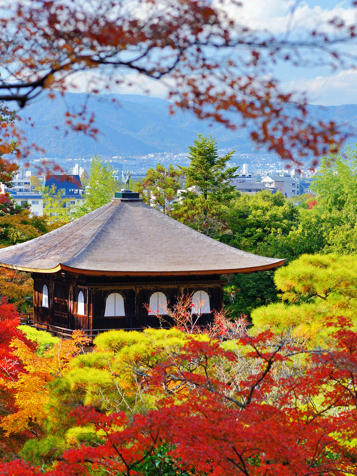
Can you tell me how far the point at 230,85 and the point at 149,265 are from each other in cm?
1352

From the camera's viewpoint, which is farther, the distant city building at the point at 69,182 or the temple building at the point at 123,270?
the temple building at the point at 123,270

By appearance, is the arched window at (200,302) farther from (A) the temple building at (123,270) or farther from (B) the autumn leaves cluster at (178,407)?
(B) the autumn leaves cluster at (178,407)

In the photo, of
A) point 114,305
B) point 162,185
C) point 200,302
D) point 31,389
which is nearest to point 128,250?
point 114,305

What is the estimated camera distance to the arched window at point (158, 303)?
1777cm

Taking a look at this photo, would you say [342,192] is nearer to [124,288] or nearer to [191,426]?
[124,288]

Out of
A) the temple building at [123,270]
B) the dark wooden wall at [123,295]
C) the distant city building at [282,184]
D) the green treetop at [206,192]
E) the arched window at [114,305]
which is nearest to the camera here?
the temple building at [123,270]

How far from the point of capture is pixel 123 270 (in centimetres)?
1630

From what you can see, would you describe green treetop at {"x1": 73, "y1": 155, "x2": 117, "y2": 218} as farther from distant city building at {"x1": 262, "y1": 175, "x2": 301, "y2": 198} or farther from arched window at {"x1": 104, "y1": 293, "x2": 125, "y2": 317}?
distant city building at {"x1": 262, "y1": 175, "x2": 301, "y2": 198}

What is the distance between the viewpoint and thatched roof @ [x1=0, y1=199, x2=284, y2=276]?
16.8 meters

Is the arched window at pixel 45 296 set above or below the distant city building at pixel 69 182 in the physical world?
below

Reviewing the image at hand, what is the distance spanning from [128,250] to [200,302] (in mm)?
2982

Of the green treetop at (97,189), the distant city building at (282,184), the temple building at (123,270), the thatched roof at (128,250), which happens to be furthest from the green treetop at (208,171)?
the distant city building at (282,184)

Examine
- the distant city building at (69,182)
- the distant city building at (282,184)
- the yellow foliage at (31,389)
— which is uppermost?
the distant city building at (282,184)

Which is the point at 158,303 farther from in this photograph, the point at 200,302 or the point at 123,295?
the point at 200,302
